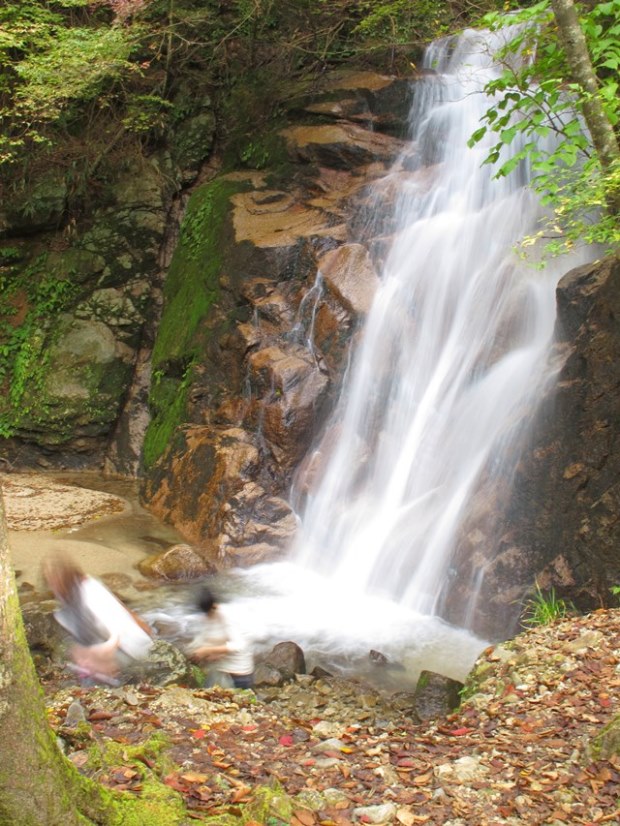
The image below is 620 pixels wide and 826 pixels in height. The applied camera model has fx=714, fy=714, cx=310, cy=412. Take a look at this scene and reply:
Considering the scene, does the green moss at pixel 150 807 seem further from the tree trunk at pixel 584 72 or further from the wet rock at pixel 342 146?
the wet rock at pixel 342 146

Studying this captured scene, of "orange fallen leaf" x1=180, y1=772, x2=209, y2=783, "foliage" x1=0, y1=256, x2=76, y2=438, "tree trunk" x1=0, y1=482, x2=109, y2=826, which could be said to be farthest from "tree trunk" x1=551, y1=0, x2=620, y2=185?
"foliage" x1=0, y1=256, x2=76, y2=438

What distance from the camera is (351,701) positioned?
5.06 metres

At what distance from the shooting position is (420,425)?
804cm

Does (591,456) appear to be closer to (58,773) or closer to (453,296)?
(453,296)

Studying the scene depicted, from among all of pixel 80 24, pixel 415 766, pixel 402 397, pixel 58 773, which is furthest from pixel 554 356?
pixel 80 24

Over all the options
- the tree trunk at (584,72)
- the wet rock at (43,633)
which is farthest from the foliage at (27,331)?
the tree trunk at (584,72)

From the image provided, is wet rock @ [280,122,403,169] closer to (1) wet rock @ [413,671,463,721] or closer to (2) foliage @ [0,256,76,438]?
(2) foliage @ [0,256,76,438]

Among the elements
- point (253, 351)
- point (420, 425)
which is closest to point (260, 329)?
point (253, 351)

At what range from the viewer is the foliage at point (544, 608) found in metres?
5.50

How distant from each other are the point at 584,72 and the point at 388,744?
5190mm

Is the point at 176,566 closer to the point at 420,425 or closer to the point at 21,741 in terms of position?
the point at 420,425

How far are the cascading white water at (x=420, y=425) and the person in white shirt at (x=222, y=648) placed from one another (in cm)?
22

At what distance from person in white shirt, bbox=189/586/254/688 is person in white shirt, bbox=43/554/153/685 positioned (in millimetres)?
471

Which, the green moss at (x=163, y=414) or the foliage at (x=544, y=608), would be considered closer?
the foliage at (x=544, y=608)
